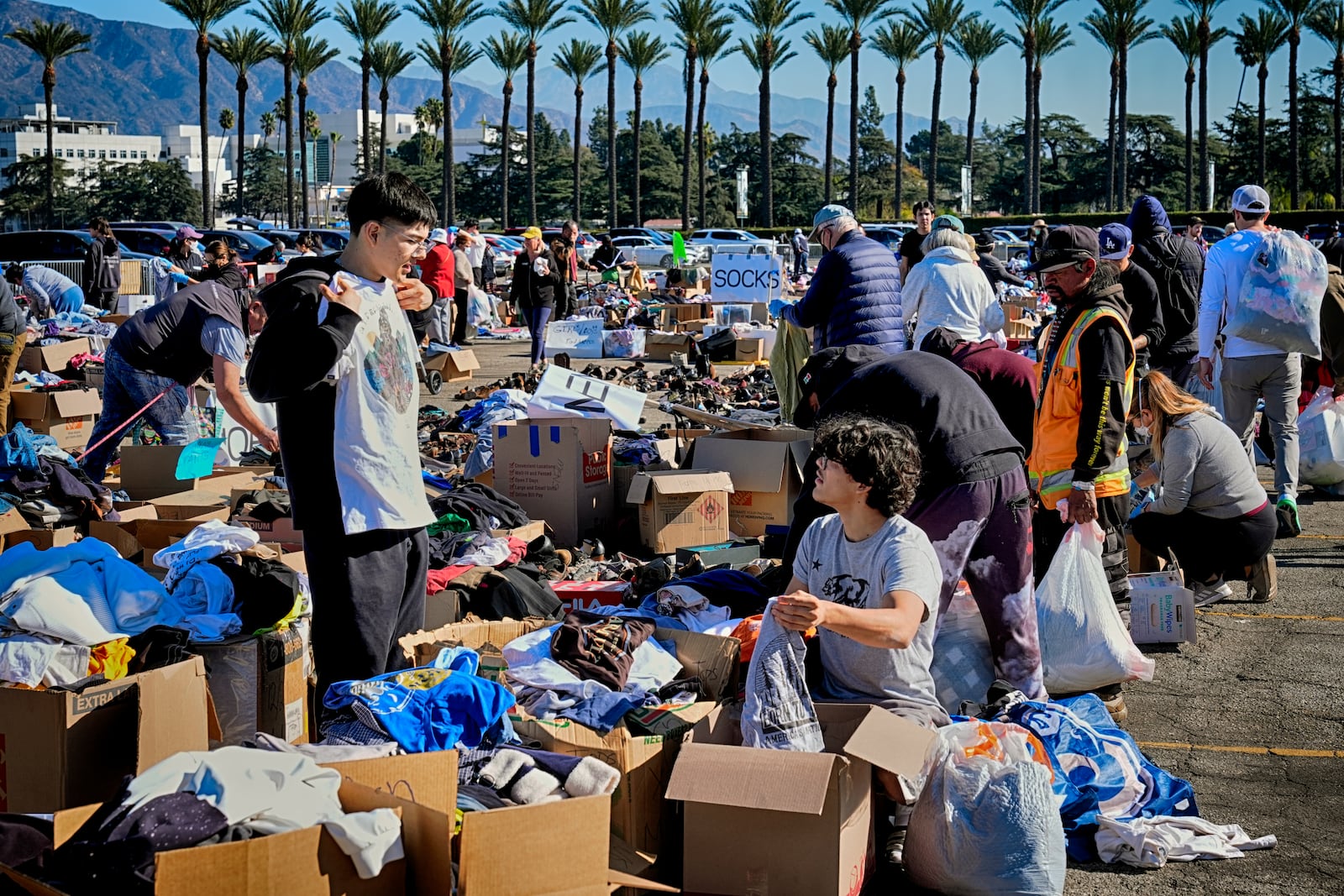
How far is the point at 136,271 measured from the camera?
69.4 ft

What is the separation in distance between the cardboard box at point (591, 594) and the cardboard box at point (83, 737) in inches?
87.5

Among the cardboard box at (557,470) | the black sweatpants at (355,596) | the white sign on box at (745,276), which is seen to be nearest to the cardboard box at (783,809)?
the black sweatpants at (355,596)

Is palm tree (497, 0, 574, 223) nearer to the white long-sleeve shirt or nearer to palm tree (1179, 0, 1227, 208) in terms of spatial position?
palm tree (1179, 0, 1227, 208)

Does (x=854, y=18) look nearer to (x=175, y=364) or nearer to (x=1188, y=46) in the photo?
(x=1188, y=46)

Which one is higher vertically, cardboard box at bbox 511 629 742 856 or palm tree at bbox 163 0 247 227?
palm tree at bbox 163 0 247 227

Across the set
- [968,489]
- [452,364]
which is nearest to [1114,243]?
[968,489]

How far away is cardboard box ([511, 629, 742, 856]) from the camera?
12.0 ft

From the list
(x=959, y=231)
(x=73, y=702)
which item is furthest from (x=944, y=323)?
(x=73, y=702)

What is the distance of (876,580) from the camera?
3.85 m

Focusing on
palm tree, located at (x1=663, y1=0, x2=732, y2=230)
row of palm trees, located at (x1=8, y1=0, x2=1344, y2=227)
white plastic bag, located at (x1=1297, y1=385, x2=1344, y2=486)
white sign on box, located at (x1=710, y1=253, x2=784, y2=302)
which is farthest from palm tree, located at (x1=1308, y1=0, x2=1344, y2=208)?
white plastic bag, located at (x1=1297, y1=385, x2=1344, y2=486)

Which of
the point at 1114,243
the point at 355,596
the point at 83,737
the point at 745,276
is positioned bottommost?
the point at 83,737

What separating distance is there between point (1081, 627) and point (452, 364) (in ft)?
35.5

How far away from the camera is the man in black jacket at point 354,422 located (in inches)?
147

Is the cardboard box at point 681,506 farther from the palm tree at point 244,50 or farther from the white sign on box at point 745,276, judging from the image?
the palm tree at point 244,50
